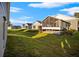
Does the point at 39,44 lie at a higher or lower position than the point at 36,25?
lower

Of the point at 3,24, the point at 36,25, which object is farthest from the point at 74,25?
the point at 3,24

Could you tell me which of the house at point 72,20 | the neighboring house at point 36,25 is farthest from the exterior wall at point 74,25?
the neighboring house at point 36,25

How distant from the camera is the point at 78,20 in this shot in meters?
4.54

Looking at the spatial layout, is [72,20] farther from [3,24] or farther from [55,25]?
[3,24]

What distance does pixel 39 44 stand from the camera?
455 cm

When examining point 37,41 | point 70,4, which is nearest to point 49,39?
point 37,41

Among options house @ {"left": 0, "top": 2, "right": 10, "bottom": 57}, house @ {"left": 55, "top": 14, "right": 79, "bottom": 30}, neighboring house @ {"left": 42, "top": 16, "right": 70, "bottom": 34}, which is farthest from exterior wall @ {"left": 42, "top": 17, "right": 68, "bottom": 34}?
house @ {"left": 0, "top": 2, "right": 10, "bottom": 57}

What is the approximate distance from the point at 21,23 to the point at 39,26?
0.43 m

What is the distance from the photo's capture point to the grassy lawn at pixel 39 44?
4.48 m

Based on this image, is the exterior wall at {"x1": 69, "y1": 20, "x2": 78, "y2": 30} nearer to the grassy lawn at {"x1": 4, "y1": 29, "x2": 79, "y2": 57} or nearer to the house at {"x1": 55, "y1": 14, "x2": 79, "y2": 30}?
the house at {"x1": 55, "y1": 14, "x2": 79, "y2": 30}

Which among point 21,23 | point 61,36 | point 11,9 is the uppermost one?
point 11,9

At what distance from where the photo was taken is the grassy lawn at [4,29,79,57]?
14.7 feet

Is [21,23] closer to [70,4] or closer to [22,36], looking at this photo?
[22,36]

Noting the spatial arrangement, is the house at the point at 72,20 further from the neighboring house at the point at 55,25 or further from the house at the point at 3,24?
the house at the point at 3,24
